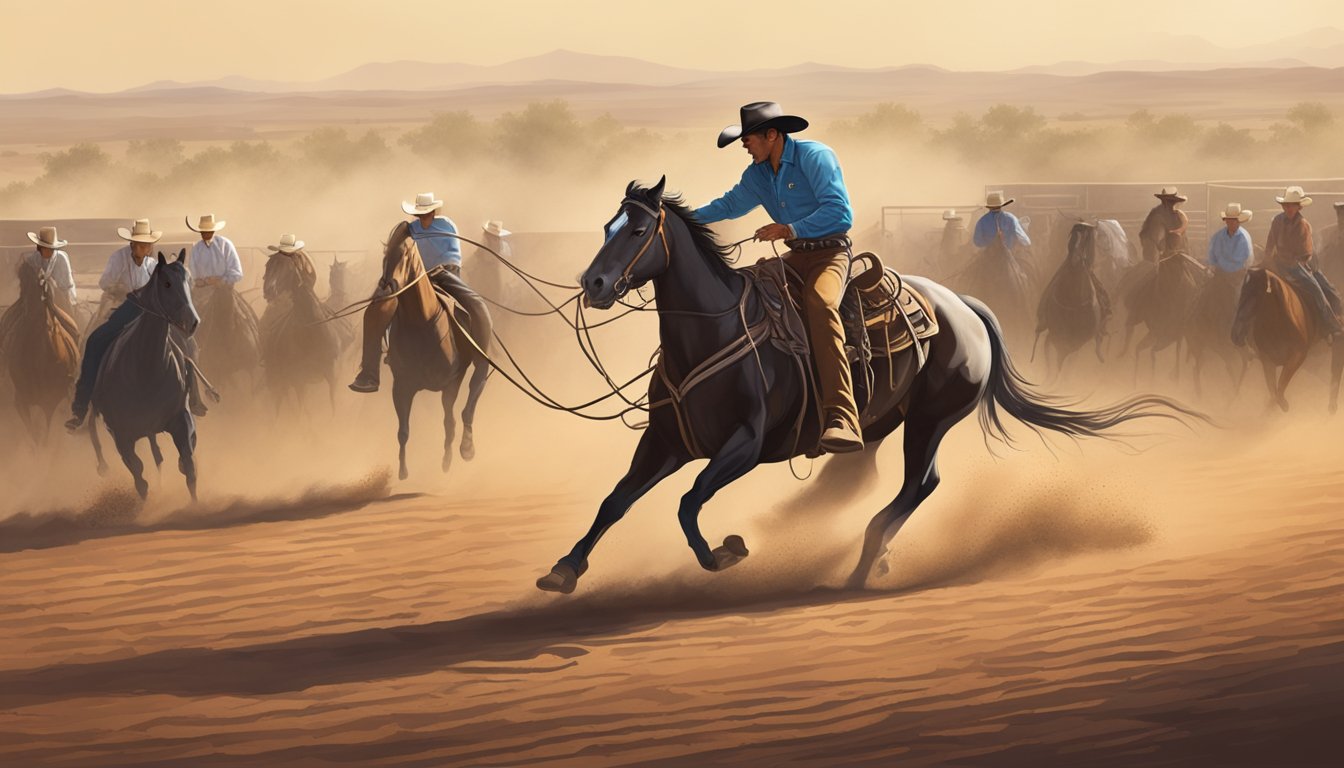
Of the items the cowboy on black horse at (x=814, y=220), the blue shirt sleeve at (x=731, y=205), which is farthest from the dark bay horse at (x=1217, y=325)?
the blue shirt sleeve at (x=731, y=205)

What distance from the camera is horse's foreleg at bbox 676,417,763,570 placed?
307 inches

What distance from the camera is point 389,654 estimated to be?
24.6ft

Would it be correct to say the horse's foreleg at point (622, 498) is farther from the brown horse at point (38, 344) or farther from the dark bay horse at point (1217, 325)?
the dark bay horse at point (1217, 325)

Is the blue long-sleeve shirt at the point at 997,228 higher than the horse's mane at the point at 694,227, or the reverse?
the horse's mane at the point at 694,227

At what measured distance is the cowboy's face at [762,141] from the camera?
7873mm

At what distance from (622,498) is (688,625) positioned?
2.20 ft

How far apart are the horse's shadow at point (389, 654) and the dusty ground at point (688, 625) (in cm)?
2

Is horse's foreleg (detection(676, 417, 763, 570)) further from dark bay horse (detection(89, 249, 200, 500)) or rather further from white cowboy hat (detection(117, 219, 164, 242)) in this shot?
white cowboy hat (detection(117, 219, 164, 242))

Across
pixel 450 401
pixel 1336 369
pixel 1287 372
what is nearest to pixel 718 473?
pixel 450 401

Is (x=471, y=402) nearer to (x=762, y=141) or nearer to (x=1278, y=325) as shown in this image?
(x=762, y=141)

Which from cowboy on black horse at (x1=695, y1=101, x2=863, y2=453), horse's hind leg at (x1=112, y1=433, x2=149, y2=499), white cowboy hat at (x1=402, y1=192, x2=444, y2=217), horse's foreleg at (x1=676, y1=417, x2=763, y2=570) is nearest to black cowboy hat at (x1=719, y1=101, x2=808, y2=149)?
cowboy on black horse at (x1=695, y1=101, x2=863, y2=453)

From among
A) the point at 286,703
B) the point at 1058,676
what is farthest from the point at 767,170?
the point at 286,703

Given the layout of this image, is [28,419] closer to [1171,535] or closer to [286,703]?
[286,703]

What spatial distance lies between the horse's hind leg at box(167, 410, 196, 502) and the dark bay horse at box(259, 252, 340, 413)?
3.40 meters
